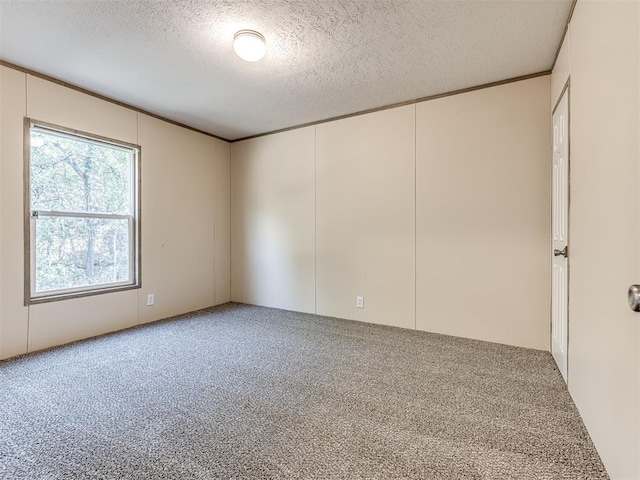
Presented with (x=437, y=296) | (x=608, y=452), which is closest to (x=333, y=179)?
(x=437, y=296)

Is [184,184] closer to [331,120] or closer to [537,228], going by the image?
[331,120]

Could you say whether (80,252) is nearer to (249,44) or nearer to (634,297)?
(249,44)

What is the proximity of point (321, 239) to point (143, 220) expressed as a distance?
6.94 ft

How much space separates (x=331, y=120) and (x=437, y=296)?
241cm

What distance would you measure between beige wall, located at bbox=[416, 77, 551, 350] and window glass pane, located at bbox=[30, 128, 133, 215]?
10.8 feet

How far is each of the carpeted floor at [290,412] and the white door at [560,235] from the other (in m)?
0.25

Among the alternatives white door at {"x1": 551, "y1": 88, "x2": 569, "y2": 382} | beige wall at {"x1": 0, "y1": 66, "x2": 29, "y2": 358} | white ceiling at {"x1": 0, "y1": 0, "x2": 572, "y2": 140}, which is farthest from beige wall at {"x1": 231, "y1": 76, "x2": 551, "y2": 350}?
beige wall at {"x1": 0, "y1": 66, "x2": 29, "y2": 358}

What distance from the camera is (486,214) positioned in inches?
121

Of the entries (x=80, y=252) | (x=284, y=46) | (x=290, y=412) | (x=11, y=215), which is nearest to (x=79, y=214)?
(x=80, y=252)

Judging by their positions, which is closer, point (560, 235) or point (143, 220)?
point (560, 235)

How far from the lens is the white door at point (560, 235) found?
220 centimetres

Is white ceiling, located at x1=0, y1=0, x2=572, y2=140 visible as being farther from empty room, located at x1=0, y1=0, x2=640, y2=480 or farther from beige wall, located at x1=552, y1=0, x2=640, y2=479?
beige wall, located at x1=552, y1=0, x2=640, y2=479

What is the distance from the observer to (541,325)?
2852 millimetres

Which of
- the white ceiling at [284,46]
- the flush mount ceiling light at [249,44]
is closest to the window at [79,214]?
the white ceiling at [284,46]
